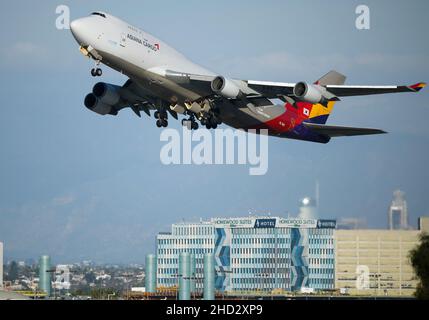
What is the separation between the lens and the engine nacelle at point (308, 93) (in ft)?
161

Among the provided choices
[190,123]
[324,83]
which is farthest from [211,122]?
[324,83]

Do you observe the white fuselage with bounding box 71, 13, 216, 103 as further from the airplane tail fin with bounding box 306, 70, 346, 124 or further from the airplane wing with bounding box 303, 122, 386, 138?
the airplane tail fin with bounding box 306, 70, 346, 124

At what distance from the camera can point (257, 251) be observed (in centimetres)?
9069

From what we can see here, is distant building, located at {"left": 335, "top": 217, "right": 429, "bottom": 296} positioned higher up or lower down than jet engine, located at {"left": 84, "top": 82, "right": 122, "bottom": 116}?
lower down

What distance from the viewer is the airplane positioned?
1855 inches

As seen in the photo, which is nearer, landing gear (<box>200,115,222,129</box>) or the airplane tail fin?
landing gear (<box>200,115,222,129</box>)

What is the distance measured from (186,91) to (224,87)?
2.08 metres

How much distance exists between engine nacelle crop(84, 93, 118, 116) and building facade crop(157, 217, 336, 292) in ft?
84.1

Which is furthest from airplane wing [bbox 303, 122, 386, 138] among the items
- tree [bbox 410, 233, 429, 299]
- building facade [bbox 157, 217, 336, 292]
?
building facade [bbox 157, 217, 336, 292]

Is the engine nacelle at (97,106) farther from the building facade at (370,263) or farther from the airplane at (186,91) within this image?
the building facade at (370,263)

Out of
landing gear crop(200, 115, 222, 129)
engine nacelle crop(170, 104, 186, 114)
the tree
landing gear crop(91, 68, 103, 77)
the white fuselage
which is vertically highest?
the white fuselage
